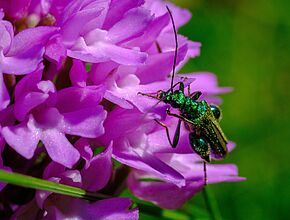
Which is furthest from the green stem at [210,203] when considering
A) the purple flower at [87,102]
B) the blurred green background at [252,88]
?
the blurred green background at [252,88]

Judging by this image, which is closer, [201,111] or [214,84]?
[201,111]

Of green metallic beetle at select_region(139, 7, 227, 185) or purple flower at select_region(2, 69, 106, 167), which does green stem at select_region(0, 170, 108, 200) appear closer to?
purple flower at select_region(2, 69, 106, 167)

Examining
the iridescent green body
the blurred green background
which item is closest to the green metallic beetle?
the iridescent green body

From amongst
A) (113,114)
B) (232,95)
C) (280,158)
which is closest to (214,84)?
(113,114)

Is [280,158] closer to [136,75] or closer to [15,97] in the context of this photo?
[136,75]

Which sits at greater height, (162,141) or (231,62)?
(162,141)

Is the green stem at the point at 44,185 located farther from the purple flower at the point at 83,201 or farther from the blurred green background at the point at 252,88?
the blurred green background at the point at 252,88

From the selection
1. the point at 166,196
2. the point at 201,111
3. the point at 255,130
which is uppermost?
the point at 201,111
